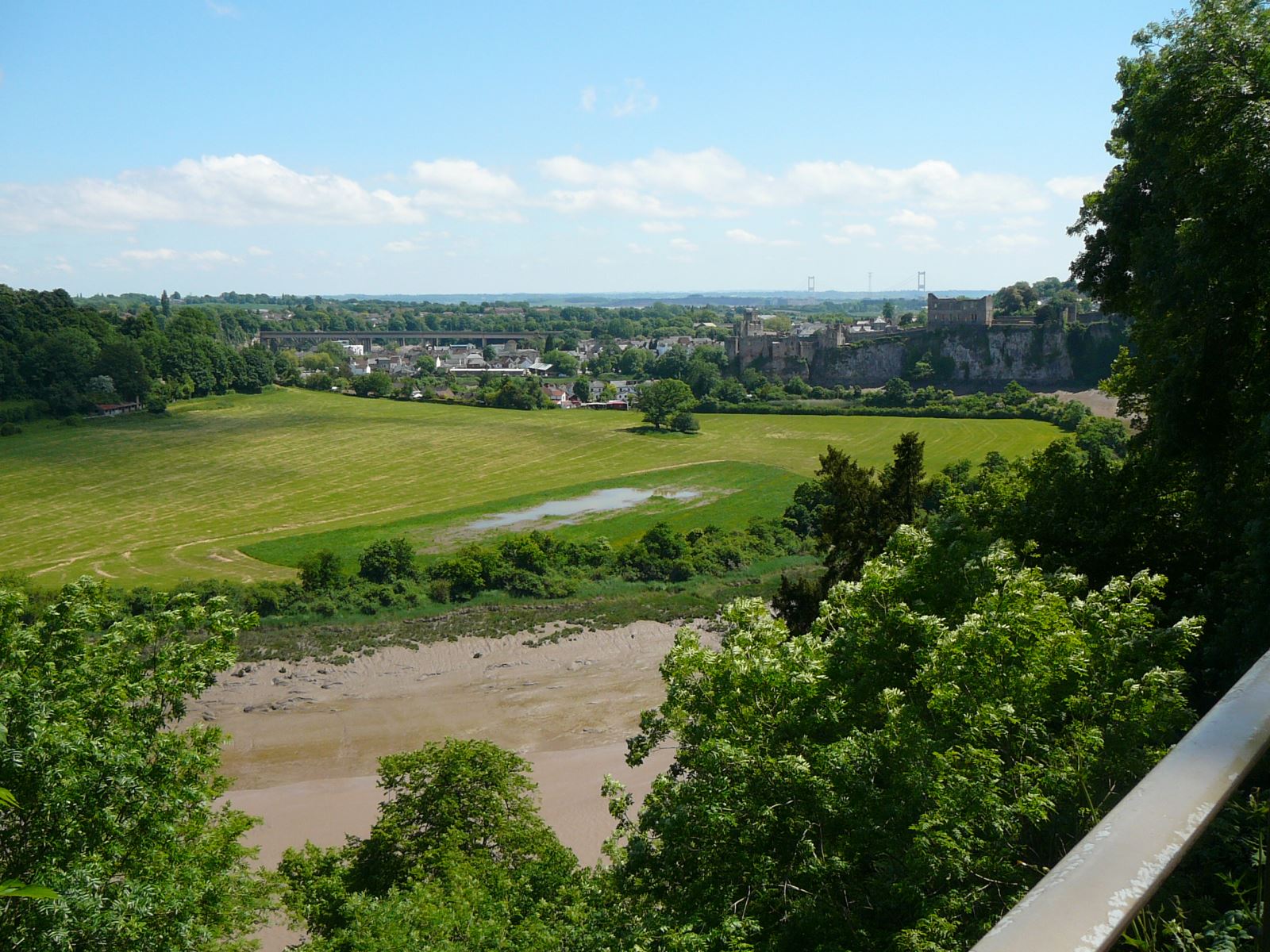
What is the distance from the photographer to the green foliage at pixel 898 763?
6883 millimetres

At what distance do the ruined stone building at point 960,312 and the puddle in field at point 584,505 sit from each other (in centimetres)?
5627

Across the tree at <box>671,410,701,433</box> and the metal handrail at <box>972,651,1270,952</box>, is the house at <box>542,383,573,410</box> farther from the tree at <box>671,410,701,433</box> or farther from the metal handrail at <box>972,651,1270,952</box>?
the metal handrail at <box>972,651,1270,952</box>

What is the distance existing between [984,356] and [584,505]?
5918 centimetres

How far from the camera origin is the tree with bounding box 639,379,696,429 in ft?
238

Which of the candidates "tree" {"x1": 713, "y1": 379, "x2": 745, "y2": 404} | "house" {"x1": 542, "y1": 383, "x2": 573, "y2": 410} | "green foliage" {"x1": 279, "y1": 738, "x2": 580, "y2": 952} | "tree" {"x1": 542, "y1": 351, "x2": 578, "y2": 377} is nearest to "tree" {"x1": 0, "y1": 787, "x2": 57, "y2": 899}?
"green foliage" {"x1": 279, "y1": 738, "x2": 580, "y2": 952}

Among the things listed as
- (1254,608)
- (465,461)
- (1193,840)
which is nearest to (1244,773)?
(1193,840)

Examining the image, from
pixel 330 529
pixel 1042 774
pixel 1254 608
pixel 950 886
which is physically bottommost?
pixel 330 529

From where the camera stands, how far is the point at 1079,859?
3.73 feet

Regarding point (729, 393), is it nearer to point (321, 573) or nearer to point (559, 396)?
point (559, 396)

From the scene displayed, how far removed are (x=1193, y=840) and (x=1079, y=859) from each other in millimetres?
130

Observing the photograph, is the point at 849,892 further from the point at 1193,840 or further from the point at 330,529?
the point at 330,529

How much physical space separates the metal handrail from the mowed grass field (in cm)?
3747

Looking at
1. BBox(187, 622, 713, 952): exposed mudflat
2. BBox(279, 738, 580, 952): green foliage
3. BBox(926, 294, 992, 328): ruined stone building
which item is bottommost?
BBox(187, 622, 713, 952): exposed mudflat

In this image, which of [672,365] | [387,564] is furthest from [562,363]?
[387,564]
